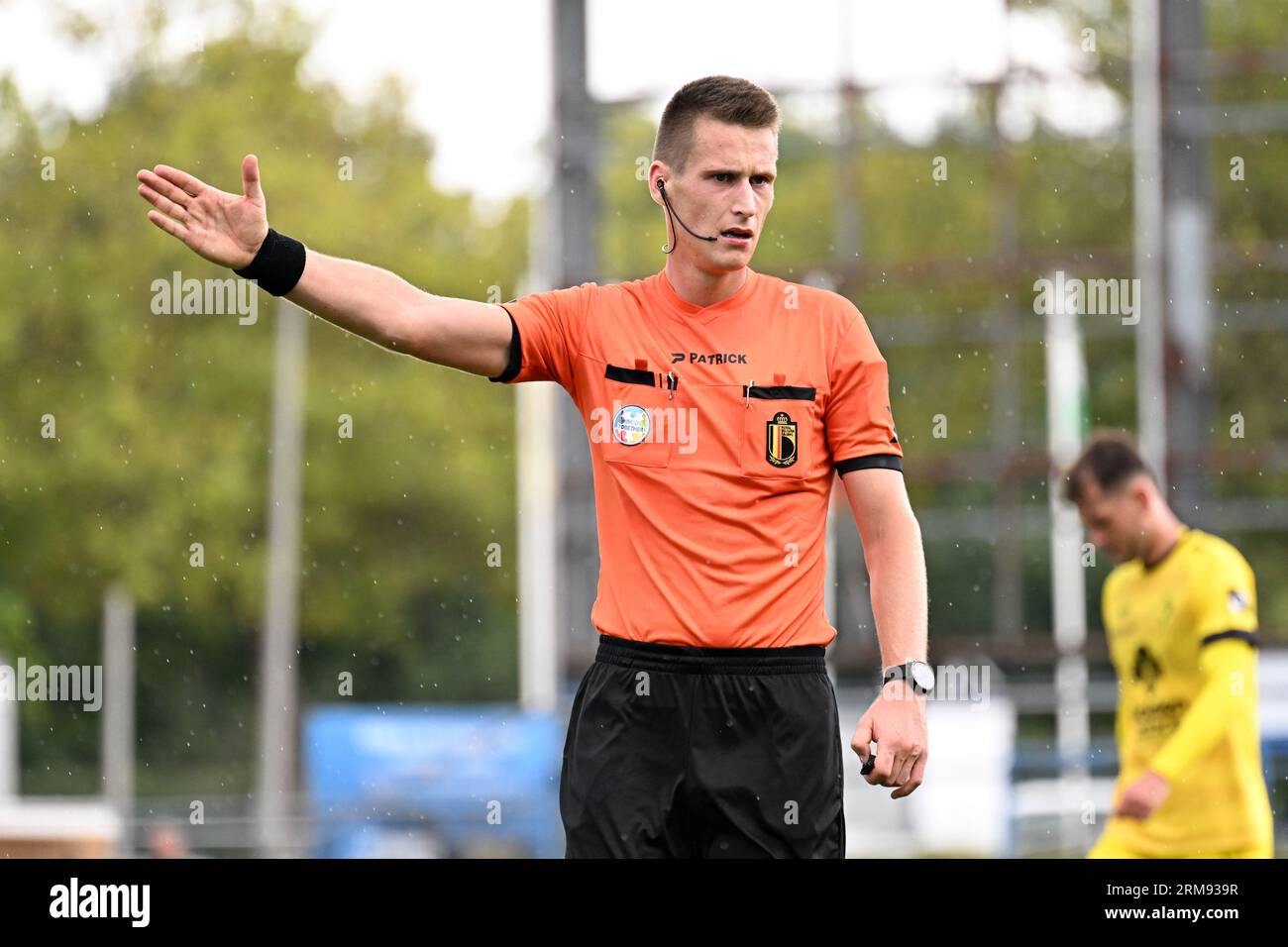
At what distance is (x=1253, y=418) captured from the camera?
27797mm

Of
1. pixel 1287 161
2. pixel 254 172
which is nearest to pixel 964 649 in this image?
pixel 254 172

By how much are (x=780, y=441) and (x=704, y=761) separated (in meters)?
0.76

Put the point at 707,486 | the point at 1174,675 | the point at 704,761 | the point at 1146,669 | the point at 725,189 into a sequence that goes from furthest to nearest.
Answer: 1. the point at 1146,669
2. the point at 1174,675
3. the point at 725,189
4. the point at 707,486
5. the point at 704,761

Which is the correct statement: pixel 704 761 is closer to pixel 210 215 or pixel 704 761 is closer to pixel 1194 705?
pixel 210 215

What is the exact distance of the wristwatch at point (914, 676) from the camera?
4414mm

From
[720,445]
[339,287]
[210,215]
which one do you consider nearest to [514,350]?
[339,287]

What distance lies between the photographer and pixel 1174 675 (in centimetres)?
725

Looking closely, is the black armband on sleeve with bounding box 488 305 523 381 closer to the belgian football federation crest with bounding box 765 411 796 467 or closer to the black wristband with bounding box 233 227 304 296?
the black wristband with bounding box 233 227 304 296

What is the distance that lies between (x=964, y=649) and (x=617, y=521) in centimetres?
1200

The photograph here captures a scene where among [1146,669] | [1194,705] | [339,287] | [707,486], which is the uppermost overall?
[339,287]

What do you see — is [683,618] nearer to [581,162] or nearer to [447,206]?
[581,162]

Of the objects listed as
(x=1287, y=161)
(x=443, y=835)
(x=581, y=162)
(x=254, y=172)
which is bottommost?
(x=443, y=835)

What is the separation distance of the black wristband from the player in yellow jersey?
12.0 feet

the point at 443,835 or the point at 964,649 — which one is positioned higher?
the point at 964,649
